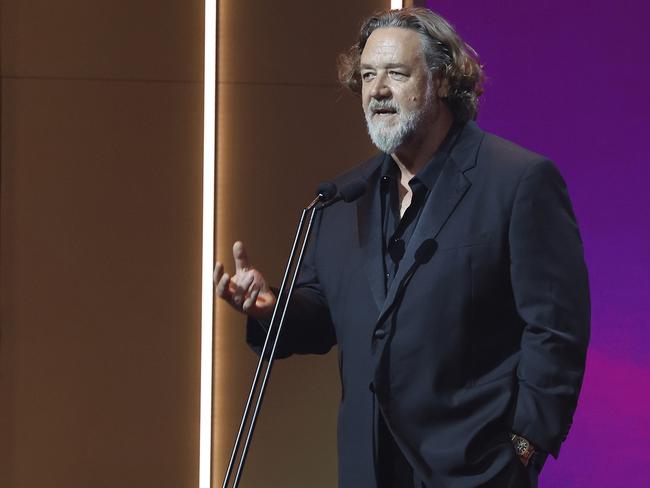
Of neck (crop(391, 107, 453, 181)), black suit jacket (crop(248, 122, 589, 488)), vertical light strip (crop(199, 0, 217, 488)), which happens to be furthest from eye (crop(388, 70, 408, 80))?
vertical light strip (crop(199, 0, 217, 488))

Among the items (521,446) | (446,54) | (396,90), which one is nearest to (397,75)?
(396,90)

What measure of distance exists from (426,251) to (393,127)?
292mm

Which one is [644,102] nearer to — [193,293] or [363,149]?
[363,149]

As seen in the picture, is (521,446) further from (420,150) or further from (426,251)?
(420,150)

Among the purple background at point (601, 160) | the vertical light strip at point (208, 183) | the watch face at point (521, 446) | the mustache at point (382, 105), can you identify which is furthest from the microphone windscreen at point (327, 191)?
the vertical light strip at point (208, 183)

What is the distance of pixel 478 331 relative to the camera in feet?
6.89

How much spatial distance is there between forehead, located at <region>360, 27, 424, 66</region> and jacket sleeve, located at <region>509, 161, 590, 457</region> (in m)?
0.39

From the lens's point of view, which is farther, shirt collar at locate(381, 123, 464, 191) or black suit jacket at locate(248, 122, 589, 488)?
shirt collar at locate(381, 123, 464, 191)

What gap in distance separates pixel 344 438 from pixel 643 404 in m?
1.27

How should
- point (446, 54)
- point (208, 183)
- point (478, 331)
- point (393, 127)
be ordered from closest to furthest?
point (478, 331), point (393, 127), point (446, 54), point (208, 183)

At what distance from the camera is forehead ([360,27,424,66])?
227 cm

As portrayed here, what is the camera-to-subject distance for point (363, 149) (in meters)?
3.72

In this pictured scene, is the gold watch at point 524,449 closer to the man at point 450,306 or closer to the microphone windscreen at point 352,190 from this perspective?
the man at point 450,306

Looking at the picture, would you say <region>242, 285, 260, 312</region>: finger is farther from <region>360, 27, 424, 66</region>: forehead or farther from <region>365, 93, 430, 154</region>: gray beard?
<region>360, 27, 424, 66</region>: forehead
